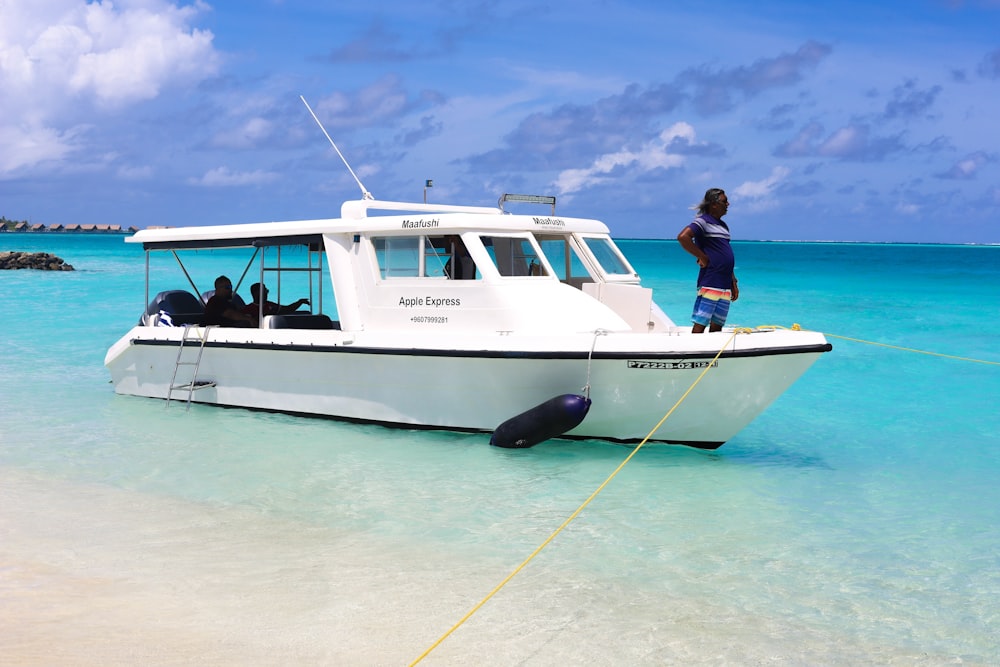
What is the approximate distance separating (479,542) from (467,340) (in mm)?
2955

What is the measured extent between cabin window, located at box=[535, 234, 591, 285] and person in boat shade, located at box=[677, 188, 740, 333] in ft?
5.94

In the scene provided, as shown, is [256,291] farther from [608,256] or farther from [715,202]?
[715,202]

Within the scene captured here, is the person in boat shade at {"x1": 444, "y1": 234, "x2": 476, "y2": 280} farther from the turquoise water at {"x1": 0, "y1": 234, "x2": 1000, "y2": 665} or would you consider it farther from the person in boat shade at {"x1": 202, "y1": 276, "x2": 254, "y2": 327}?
the person in boat shade at {"x1": 202, "y1": 276, "x2": 254, "y2": 327}

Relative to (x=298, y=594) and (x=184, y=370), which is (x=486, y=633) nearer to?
(x=298, y=594)

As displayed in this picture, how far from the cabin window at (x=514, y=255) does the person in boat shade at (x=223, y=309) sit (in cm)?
383

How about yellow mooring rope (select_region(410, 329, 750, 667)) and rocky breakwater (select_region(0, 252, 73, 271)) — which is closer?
yellow mooring rope (select_region(410, 329, 750, 667))

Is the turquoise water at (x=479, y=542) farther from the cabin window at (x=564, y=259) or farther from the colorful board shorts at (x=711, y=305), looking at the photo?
the cabin window at (x=564, y=259)

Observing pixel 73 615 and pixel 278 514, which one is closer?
pixel 73 615

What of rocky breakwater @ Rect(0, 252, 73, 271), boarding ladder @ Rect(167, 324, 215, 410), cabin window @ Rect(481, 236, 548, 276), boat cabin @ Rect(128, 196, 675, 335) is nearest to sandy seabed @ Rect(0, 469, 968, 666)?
boat cabin @ Rect(128, 196, 675, 335)

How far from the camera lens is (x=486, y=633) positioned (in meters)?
5.54

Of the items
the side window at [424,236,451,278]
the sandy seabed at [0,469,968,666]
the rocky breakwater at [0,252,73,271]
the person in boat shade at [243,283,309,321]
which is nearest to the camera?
the sandy seabed at [0,469,968,666]

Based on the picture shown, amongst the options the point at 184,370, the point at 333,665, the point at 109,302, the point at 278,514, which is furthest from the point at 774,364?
the point at 109,302

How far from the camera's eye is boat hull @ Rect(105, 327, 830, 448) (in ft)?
29.9

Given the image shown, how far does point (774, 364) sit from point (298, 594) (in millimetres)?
5072
